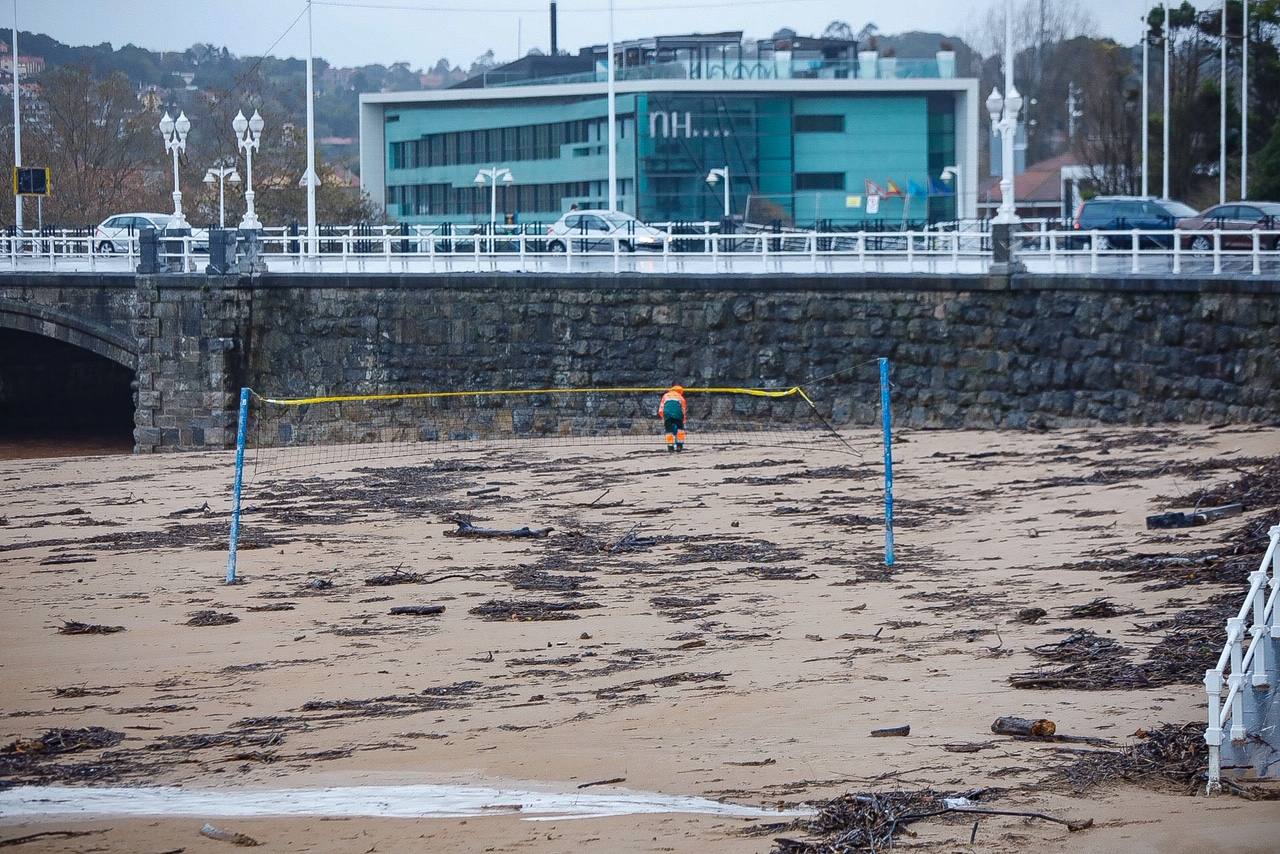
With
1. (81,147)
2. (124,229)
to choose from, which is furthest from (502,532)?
(81,147)

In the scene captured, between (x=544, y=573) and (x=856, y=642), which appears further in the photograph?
(x=544, y=573)

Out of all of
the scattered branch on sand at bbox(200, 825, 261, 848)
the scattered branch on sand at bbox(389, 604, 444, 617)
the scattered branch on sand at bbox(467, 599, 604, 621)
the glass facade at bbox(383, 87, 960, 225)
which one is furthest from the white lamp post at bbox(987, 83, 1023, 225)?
the glass facade at bbox(383, 87, 960, 225)

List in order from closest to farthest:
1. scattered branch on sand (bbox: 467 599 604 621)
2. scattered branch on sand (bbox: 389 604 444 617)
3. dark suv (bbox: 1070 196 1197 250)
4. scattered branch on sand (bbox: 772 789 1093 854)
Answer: scattered branch on sand (bbox: 772 789 1093 854)
scattered branch on sand (bbox: 467 599 604 621)
scattered branch on sand (bbox: 389 604 444 617)
dark suv (bbox: 1070 196 1197 250)

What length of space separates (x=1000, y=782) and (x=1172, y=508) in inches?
375

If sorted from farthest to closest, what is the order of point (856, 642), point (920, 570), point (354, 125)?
point (354, 125) → point (920, 570) → point (856, 642)

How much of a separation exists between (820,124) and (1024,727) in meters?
62.9

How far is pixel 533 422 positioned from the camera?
2961cm

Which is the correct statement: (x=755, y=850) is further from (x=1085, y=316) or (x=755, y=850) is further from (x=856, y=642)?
(x=1085, y=316)

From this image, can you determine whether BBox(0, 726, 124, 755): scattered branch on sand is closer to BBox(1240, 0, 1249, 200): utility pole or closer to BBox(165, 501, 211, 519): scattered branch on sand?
BBox(165, 501, 211, 519): scattered branch on sand

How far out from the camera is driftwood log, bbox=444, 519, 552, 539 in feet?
54.2

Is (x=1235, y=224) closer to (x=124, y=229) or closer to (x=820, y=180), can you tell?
(x=124, y=229)

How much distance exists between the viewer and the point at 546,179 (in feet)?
Answer: 235

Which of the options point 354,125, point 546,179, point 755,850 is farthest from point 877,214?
point 354,125

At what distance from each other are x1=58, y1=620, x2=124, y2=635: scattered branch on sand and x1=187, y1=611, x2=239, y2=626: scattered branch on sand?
561 millimetres
